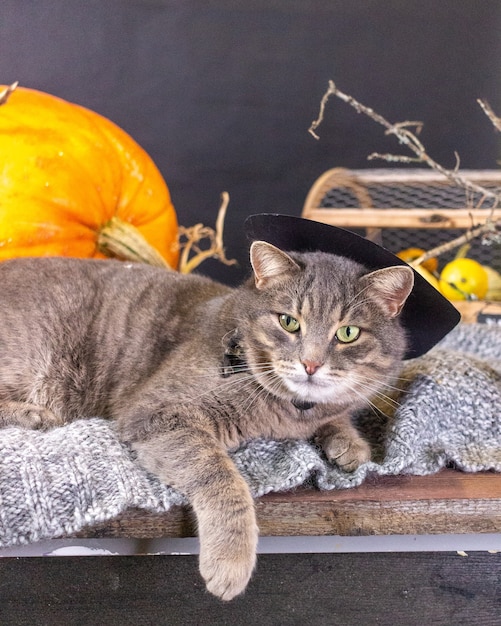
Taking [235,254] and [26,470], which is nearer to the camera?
[26,470]

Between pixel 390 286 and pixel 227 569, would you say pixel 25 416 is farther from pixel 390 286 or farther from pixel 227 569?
pixel 390 286

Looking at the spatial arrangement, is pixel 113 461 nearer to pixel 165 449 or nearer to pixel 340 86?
pixel 165 449

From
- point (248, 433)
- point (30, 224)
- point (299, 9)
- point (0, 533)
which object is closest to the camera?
point (0, 533)

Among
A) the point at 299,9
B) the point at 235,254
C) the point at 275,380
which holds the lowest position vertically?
the point at 235,254

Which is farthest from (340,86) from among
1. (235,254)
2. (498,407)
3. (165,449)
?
(165,449)

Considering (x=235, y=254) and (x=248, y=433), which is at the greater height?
(x=248, y=433)

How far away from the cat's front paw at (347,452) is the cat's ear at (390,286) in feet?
0.81

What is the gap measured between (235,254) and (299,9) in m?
0.94

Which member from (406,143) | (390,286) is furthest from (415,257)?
(390,286)

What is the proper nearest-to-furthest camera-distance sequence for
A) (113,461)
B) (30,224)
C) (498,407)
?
(113,461)
(498,407)
(30,224)

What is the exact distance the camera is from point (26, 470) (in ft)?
3.29

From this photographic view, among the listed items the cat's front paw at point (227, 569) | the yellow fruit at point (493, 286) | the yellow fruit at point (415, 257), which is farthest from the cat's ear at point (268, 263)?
the yellow fruit at point (493, 286)

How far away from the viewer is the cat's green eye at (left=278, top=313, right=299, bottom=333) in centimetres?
116

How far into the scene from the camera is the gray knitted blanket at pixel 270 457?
0.97 metres
